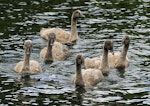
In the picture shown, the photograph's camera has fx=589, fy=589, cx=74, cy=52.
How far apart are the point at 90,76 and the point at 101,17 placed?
322 inches

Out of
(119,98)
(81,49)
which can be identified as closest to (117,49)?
(81,49)

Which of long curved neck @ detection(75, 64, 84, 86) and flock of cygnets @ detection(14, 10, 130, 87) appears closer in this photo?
long curved neck @ detection(75, 64, 84, 86)

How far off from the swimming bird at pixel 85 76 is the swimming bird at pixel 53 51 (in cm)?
240

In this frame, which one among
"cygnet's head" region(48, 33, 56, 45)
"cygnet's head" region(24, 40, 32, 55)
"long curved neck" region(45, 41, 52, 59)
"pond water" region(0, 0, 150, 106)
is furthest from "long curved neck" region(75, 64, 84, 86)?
"cygnet's head" region(48, 33, 56, 45)

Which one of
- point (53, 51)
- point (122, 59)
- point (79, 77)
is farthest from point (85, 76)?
point (53, 51)

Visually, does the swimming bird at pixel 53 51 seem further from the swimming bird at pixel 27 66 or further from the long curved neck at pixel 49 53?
the swimming bird at pixel 27 66

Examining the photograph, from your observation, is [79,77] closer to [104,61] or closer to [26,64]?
[104,61]

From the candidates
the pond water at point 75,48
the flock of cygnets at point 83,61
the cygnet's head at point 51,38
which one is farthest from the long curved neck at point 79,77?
the cygnet's head at point 51,38

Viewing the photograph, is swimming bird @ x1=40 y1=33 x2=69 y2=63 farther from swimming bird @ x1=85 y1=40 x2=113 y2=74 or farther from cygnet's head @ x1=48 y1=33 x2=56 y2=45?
swimming bird @ x1=85 y1=40 x2=113 y2=74

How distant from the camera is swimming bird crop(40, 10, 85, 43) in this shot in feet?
82.4

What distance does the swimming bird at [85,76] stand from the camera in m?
19.2

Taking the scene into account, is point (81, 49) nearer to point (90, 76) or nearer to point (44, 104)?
point (90, 76)

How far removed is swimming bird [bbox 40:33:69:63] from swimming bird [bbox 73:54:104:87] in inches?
94.3

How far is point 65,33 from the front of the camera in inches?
1010
